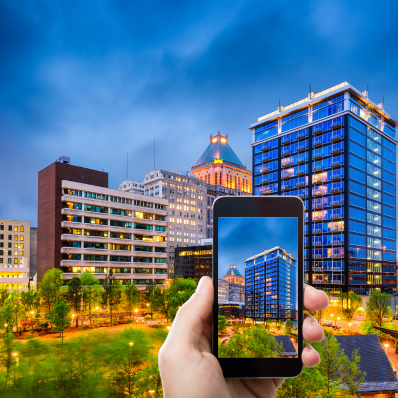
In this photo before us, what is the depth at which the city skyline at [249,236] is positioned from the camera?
484cm

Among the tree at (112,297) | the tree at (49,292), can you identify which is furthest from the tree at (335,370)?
the tree at (49,292)

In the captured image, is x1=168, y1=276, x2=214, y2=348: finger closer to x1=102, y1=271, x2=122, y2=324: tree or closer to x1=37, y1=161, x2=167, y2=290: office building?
x1=102, y1=271, x2=122, y2=324: tree

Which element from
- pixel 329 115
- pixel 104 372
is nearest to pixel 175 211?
pixel 329 115

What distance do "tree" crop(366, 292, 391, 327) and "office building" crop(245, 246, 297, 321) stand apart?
2456 inches

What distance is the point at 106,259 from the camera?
85.2m

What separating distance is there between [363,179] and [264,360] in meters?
111

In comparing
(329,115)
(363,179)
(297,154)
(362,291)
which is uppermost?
(329,115)

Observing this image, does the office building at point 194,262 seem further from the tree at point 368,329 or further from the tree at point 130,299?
the tree at point 368,329

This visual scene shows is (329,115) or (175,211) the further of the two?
(175,211)

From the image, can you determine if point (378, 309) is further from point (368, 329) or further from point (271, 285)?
point (271, 285)

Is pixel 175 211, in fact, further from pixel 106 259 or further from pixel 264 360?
pixel 264 360

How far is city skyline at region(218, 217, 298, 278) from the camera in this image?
190 inches

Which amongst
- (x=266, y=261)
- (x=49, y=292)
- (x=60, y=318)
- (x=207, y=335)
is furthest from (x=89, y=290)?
(x=207, y=335)

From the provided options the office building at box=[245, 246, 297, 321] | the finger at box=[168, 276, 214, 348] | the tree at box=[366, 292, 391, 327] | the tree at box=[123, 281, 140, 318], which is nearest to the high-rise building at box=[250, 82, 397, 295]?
the tree at box=[366, 292, 391, 327]
